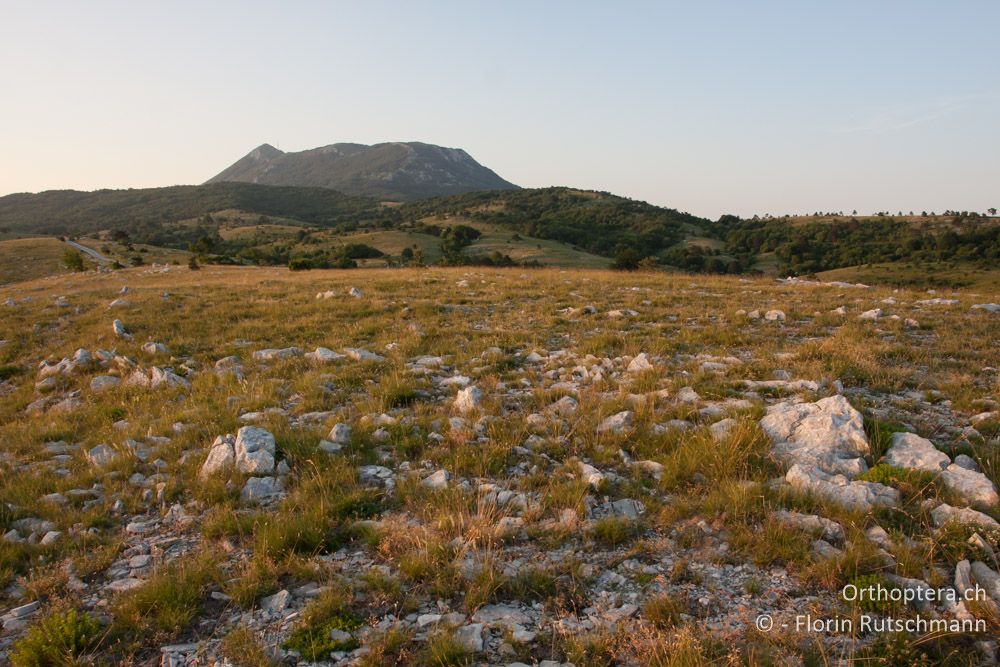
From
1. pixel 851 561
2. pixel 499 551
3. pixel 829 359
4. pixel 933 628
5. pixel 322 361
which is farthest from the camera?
pixel 322 361

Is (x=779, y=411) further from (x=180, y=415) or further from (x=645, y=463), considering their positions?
(x=180, y=415)

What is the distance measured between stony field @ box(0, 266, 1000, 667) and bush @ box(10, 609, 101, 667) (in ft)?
0.07

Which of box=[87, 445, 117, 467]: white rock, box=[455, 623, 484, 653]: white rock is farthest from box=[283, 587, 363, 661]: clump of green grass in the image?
box=[87, 445, 117, 467]: white rock

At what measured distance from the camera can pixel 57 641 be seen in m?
3.46

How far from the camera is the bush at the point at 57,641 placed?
3359 millimetres

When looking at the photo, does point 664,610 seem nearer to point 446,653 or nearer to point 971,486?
point 446,653

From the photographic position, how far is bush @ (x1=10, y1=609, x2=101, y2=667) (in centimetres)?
336

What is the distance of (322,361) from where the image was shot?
1022 centimetres

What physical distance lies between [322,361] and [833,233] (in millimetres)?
128164

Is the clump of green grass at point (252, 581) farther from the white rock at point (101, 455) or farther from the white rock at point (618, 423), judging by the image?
the white rock at point (618, 423)

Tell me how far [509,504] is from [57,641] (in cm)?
342

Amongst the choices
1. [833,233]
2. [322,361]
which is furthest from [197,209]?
[322,361]

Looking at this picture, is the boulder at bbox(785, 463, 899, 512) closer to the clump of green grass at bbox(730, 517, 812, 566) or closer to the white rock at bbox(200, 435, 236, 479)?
the clump of green grass at bbox(730, 517, 812, 566)

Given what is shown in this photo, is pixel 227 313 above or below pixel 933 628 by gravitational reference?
above
